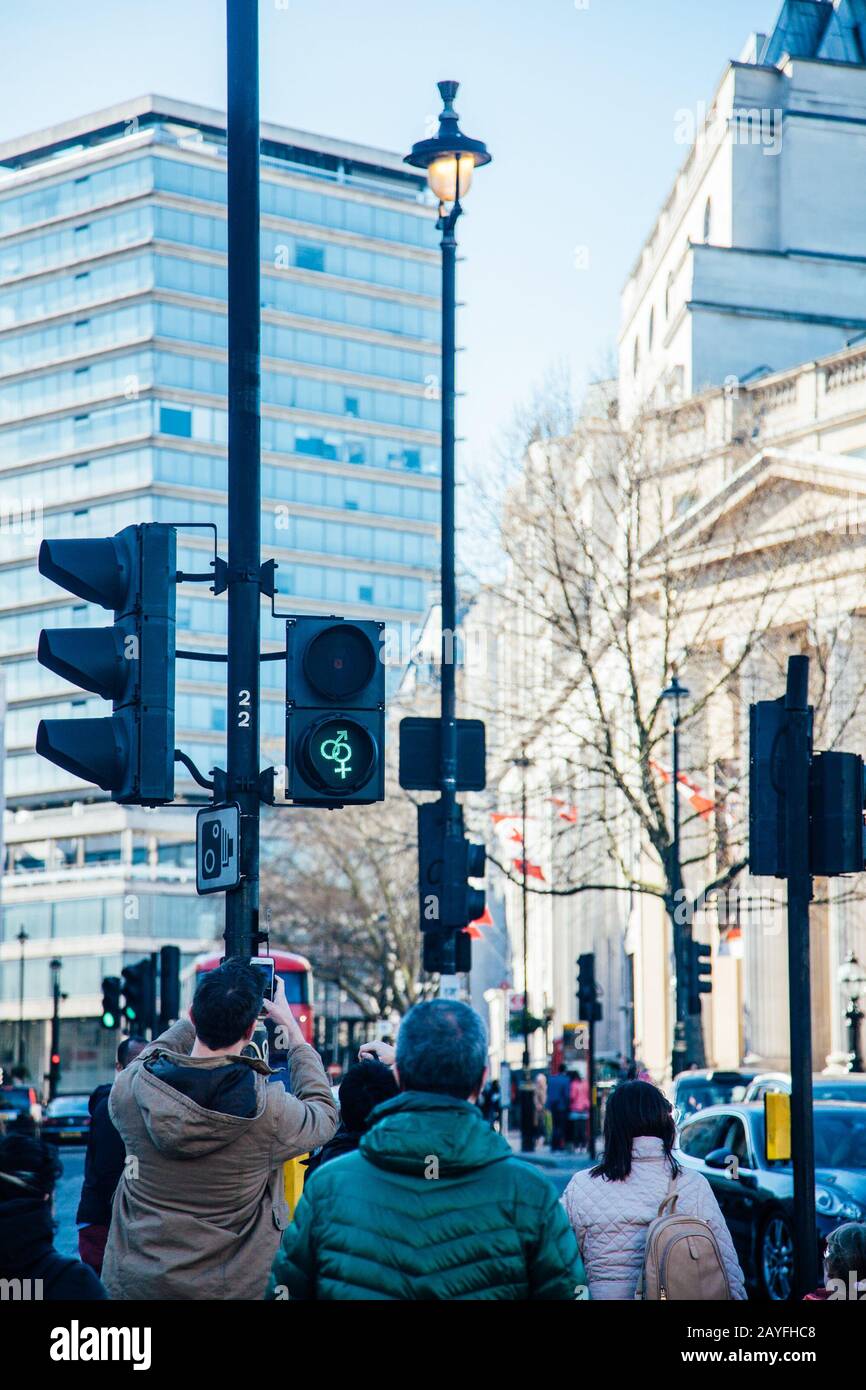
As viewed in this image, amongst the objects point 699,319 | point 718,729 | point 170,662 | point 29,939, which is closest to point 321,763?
point 170,662

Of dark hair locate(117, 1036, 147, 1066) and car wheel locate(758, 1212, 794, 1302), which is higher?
dark hair locate(117, 1036, 147, 1066)

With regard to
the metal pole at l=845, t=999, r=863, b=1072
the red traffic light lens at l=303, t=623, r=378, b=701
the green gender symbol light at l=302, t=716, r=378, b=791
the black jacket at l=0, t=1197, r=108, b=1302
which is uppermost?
the red traffic light lens at l=303, t=623, r=378, b=701

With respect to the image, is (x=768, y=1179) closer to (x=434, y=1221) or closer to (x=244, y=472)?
(x=244, y=472)

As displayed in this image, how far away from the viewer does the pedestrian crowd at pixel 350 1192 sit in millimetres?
4234

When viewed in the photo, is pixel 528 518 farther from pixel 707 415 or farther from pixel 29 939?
pixel 29 939

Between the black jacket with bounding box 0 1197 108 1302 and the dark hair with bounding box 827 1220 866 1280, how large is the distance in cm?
242

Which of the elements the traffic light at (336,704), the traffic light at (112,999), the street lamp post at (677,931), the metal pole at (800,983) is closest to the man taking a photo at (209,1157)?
the traffic light at (336,704)

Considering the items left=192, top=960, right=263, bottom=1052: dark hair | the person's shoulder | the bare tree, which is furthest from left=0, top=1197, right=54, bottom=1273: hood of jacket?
the bare tree

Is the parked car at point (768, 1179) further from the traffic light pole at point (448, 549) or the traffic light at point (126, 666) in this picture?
the traffic light at point (126, 666)

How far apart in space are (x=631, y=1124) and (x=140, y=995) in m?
26.6

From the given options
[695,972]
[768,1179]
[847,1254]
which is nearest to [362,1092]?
[847,1254]

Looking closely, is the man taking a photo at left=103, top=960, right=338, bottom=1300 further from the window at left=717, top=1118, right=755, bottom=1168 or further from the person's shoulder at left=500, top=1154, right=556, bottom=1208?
the window at left=717, top=1118, right=755, bottom=1168

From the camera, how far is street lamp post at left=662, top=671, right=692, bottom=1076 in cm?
3303

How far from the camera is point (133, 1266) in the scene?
5.78 meters
